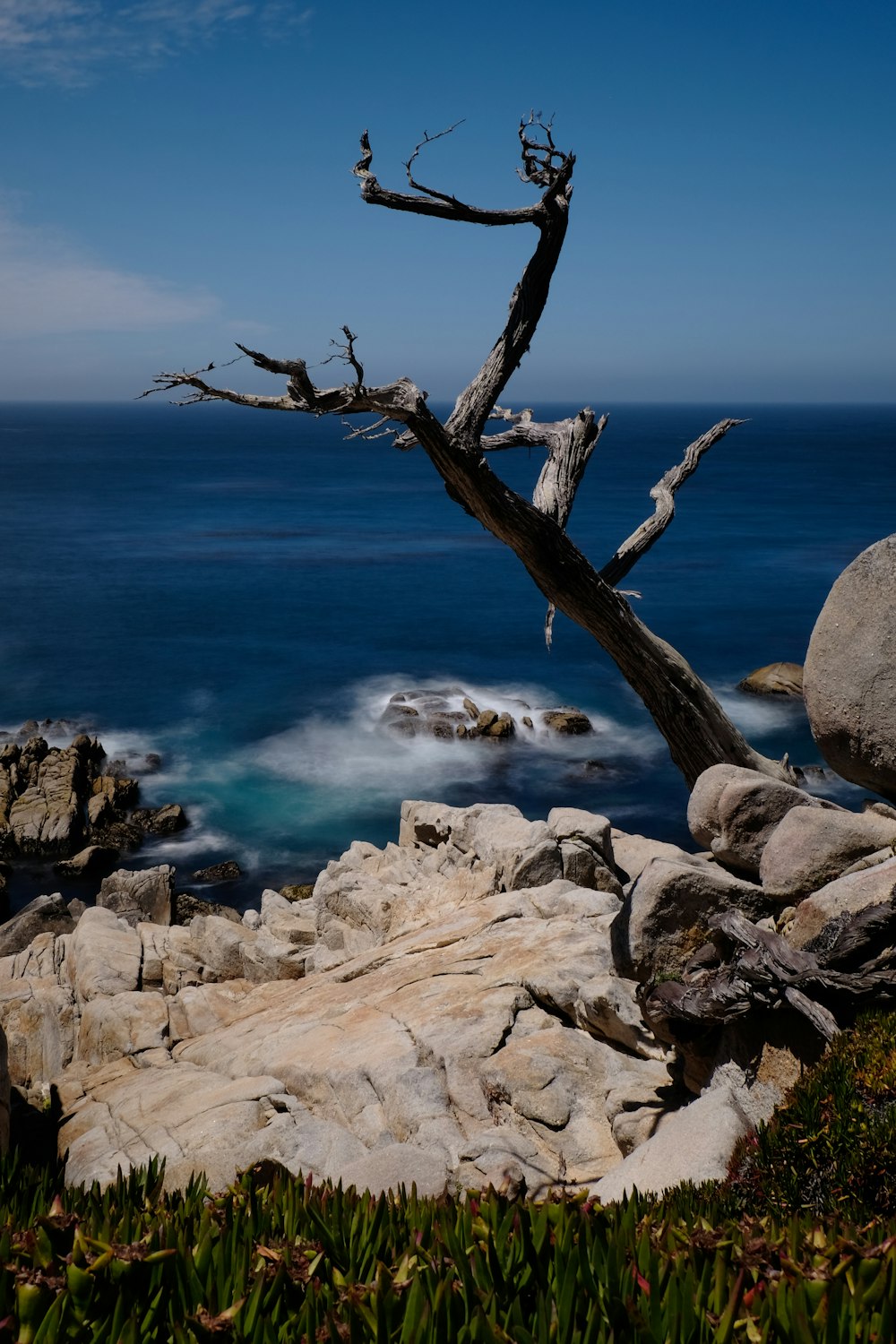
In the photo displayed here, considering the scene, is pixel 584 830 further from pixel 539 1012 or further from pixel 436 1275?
pixel 436 1275

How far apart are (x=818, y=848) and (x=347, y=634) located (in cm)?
4723

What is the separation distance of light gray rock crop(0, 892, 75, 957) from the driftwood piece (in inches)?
651

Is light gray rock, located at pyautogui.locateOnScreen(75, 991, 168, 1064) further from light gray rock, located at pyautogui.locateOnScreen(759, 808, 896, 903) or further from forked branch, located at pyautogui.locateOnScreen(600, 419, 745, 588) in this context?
forked branch, located at pyautogui.locateOnScreen(600, 419, 745, 588)

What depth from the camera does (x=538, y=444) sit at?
509 inches

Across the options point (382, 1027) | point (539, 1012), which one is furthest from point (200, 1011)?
point (539, 1012)

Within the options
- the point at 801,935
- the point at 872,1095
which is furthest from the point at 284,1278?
the point at 801,935

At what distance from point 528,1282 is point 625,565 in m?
9.56

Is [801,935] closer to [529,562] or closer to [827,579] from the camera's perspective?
[529,562]

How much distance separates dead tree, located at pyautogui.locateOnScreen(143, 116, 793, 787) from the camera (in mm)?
10430

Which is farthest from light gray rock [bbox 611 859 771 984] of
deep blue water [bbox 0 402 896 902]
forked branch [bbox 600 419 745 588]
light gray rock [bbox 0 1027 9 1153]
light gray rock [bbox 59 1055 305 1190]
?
deep blue water [bbox 0 402 896 902]

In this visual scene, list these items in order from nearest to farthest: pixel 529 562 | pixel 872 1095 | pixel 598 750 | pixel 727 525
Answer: pixel 872 1095
pixel 529 562
pixel 598 750
pixel 727 525

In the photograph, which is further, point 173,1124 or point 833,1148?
point 173,1124

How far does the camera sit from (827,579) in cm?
6538

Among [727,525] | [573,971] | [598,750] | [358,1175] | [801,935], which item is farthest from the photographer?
[727,525]
